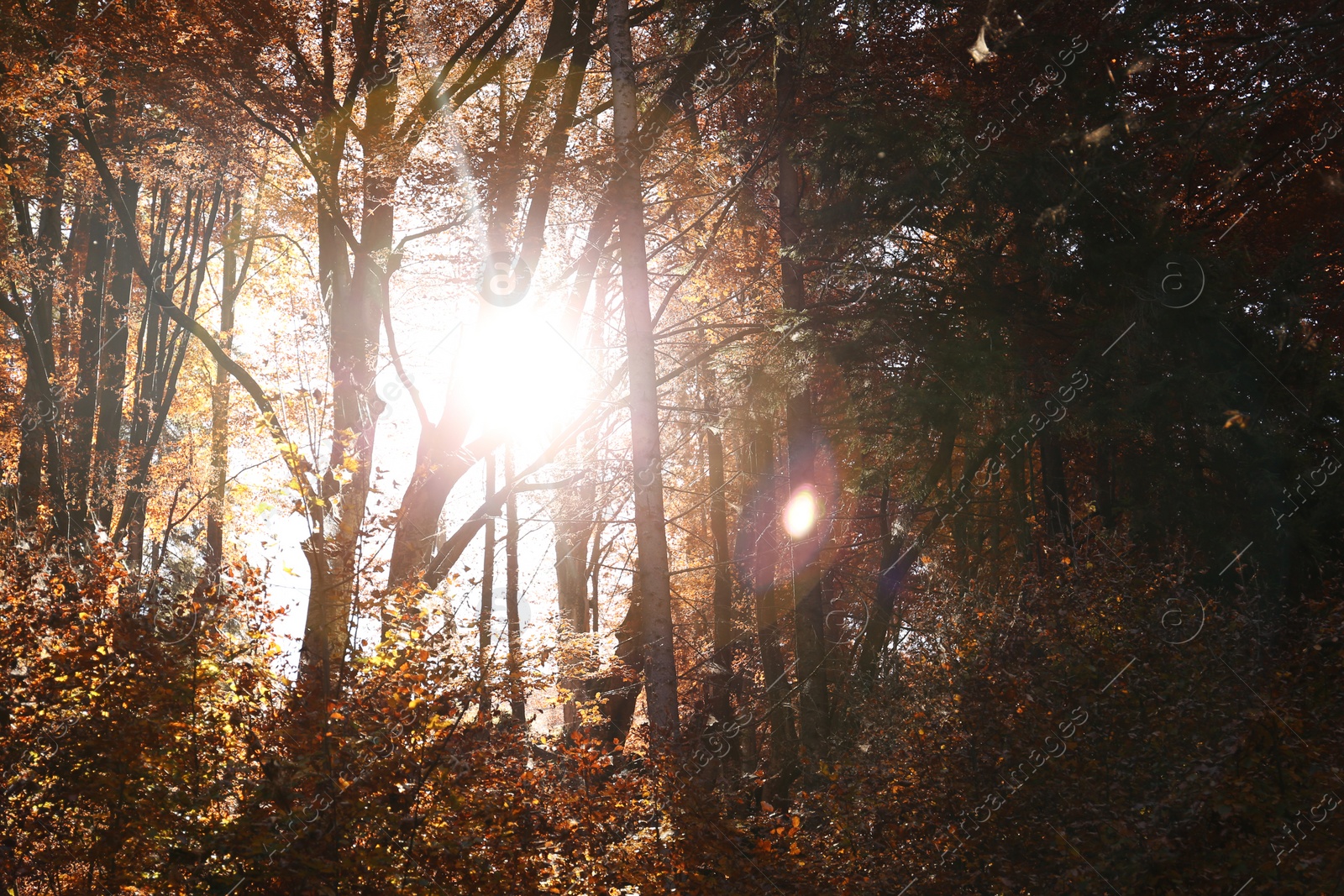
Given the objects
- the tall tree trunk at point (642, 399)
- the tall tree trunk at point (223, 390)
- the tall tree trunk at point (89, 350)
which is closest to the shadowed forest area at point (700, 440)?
the tall tree trunk at point (642, 399)

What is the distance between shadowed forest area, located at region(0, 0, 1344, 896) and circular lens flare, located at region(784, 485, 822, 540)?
0.12 metres

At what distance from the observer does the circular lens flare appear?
402 inches

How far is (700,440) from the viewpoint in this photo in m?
15.2

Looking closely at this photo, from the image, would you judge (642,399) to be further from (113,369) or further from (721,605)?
(113,369)

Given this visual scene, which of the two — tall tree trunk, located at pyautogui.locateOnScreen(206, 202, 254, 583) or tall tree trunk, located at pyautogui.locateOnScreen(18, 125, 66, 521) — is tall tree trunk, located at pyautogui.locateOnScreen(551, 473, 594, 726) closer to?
tall tree trunk, located at pyautogui.locateOnScreen(206, 202, 254, 583)

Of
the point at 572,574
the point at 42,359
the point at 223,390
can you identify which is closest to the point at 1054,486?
the point at 572,574

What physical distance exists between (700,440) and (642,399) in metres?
7.49

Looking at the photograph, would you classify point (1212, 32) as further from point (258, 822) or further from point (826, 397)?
point (258, 822)

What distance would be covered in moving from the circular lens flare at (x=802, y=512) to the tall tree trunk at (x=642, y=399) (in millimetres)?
2853

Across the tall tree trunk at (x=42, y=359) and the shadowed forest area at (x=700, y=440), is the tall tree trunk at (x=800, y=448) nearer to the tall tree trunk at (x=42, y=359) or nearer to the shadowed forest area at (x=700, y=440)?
the shadowed forest area at (x=700, y=440)

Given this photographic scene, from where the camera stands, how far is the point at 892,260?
940cm

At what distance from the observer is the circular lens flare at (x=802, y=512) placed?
10219 millimetres

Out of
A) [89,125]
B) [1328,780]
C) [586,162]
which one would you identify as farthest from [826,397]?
[89,125]

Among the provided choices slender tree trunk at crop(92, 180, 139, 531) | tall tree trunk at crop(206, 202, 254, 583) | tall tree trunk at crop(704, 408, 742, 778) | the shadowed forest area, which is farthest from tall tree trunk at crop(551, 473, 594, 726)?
slender tree trunk at crop(92, 180, 139, 531)
